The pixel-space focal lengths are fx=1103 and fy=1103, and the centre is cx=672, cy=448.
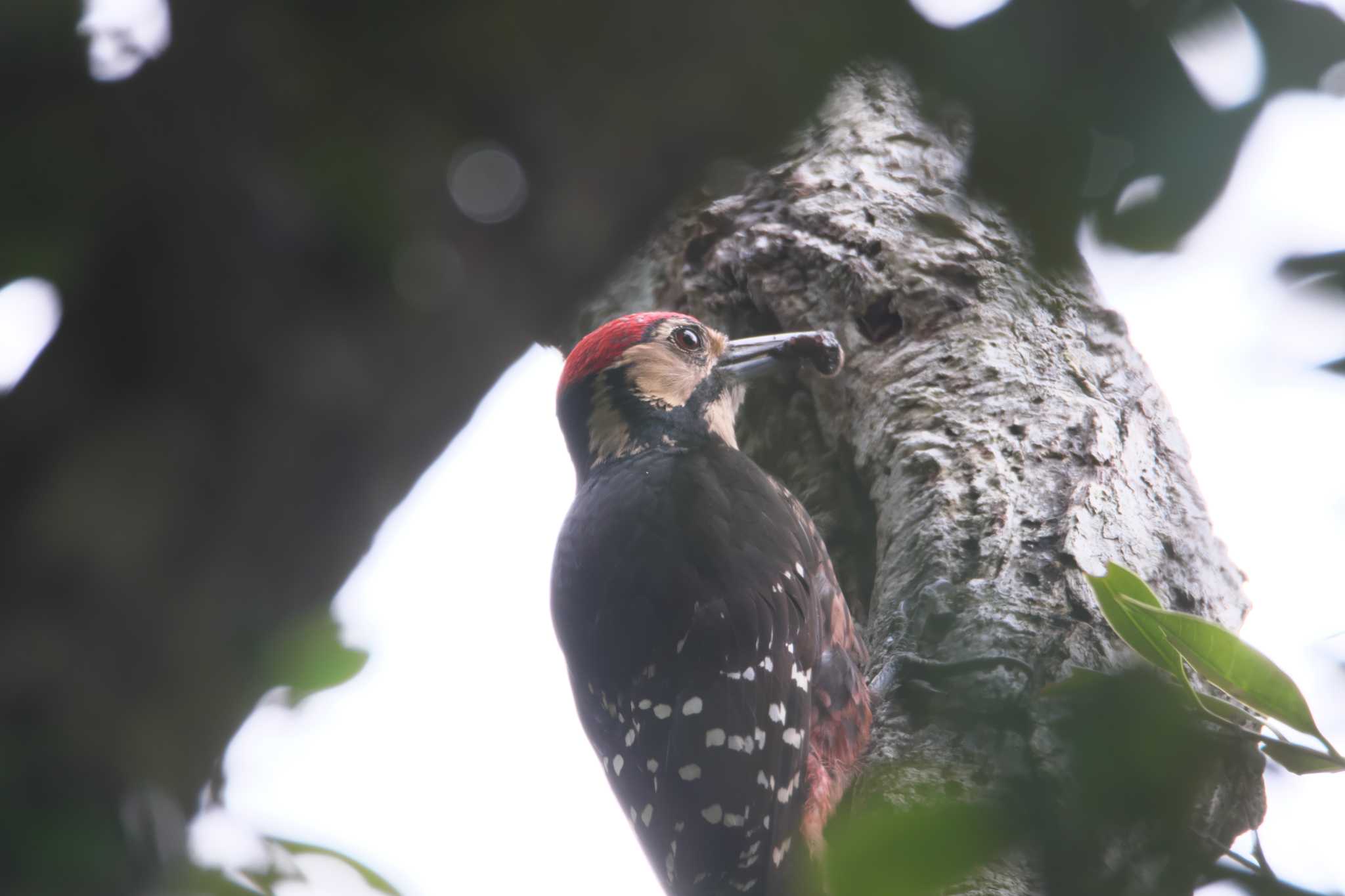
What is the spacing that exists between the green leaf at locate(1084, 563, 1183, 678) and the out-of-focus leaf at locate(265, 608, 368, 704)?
2.61 ft

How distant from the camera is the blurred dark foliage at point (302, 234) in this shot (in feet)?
2.11

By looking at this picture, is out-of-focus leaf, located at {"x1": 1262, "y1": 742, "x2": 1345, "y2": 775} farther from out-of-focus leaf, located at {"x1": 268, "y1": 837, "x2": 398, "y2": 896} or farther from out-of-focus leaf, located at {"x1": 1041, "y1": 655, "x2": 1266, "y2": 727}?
out-of-focus leaf, located at {"x1": 268, "y1": 837, "x2": 398, "y2": 896}

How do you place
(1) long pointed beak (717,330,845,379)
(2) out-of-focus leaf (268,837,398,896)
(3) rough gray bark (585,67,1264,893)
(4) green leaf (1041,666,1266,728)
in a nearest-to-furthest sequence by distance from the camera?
(4) green leaf (1041,666,1266,728), (2) out-of-focus leaf (268,837,398,896), (3) rough gray bark (585,67,1264,893), (1) long pointed beak (717,330,845,379)

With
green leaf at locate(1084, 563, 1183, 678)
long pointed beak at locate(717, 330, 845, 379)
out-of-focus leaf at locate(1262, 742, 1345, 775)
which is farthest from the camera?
long pointed beak at locate(717, 330, 845, 379)

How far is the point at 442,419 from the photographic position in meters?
0.74

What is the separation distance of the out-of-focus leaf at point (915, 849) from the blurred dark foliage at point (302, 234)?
0.38 m

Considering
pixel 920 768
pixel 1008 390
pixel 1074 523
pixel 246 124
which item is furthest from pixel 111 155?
pixel 1008 390

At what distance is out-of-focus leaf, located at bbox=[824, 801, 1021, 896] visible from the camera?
67 centimetres

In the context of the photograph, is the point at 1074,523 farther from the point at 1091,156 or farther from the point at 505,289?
the point at 505,289

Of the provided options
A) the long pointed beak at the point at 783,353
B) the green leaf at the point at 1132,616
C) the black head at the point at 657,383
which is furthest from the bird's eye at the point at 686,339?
the green leaf at the point at 1132,616

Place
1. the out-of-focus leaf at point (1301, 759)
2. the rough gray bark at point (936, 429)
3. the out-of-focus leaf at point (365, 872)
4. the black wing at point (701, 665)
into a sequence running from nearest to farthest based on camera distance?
the out-of-focus leaf at point (365, 872)
the out-of-focus leaf at point (1301, 759)
the rough gray bark at point (936, 429)
the black wing at point (701, 665)

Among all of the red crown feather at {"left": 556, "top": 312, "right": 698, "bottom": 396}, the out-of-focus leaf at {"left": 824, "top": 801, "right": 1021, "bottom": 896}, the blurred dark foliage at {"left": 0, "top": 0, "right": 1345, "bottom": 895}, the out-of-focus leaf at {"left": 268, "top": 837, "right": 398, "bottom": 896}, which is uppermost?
the red crown feather at {"left": 556, "top": 312, "right": 698, "bottom": 396}

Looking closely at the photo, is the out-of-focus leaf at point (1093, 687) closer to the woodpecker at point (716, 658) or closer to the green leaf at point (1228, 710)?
the green leaf at point (1228, 710)

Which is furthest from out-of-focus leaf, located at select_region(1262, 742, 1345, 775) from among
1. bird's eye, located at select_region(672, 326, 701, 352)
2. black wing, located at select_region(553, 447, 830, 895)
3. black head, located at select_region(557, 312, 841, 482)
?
bird's eye, located at select_region(672, 326, 701, 352)
